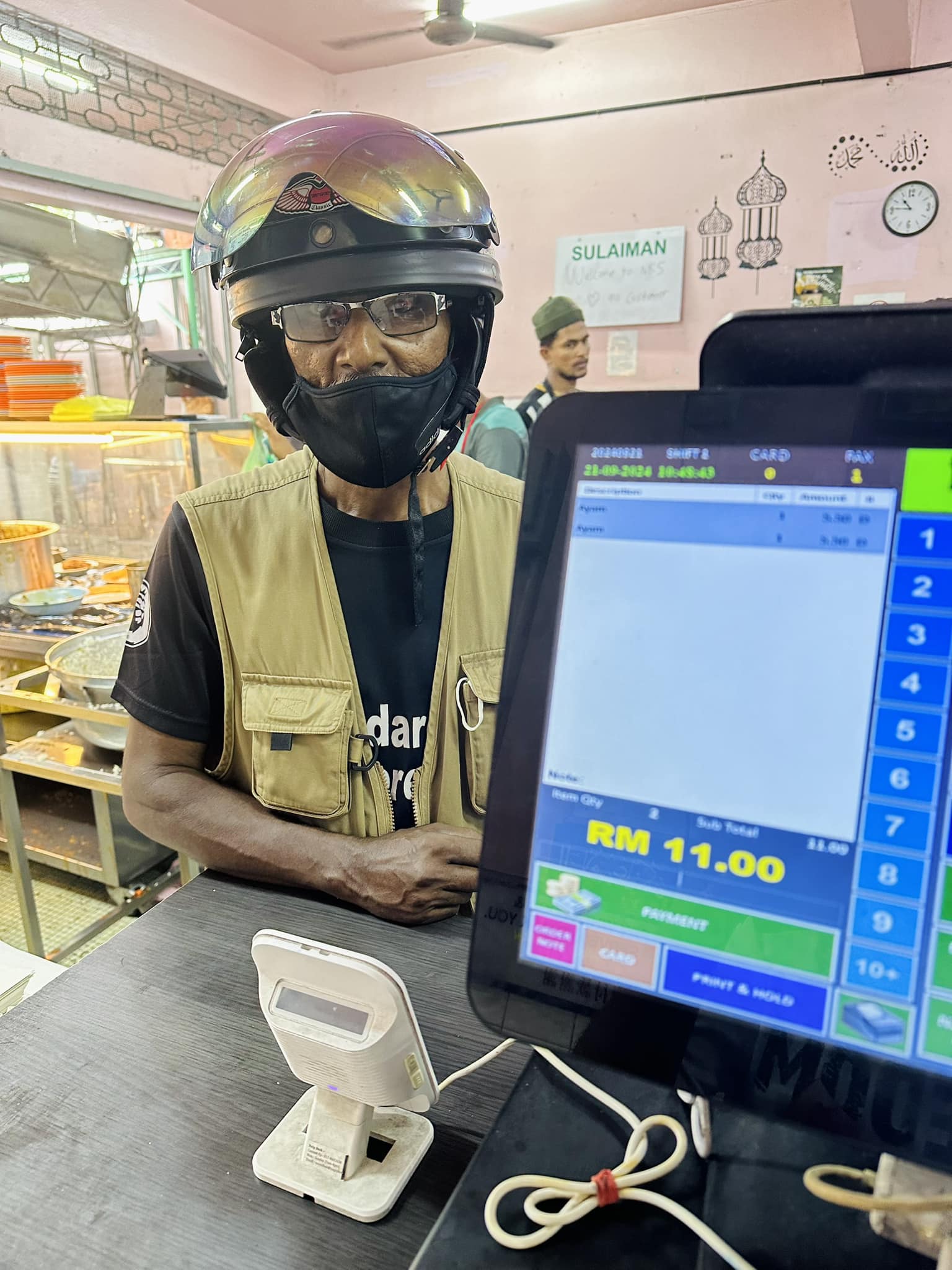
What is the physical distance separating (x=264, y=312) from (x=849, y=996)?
1.01 metres

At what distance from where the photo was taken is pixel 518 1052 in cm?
65

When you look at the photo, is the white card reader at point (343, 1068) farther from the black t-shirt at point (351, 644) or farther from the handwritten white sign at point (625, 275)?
the handwritten white sign at point (625, 275)

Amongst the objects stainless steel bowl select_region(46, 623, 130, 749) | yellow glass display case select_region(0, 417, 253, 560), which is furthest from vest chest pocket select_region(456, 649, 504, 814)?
yellow glass display case select_region(0, 417, 253, 560)

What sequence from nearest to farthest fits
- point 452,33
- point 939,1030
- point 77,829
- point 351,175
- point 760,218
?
point 939,1030 → point 351,175 → point 77,829 → point 452,33 → point 760,218

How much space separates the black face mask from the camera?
100 centimetres

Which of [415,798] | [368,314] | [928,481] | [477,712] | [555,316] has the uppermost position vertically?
[555,316]

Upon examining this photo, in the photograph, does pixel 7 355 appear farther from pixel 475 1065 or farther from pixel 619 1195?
pixel 619 1195

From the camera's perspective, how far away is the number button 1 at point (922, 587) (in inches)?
13.0

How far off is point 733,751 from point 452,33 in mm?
3652

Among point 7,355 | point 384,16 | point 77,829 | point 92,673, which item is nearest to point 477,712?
point 92,673

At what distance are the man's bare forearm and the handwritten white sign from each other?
3701 mm

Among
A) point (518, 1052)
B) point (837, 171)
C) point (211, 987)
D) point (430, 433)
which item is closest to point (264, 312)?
point (430, 433)

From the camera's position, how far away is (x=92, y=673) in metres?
2.05

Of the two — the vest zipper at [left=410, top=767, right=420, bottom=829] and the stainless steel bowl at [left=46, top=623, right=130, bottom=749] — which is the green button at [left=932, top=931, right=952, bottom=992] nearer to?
the vest zipper at [left=410, top=767, right=420, bottom=829]
